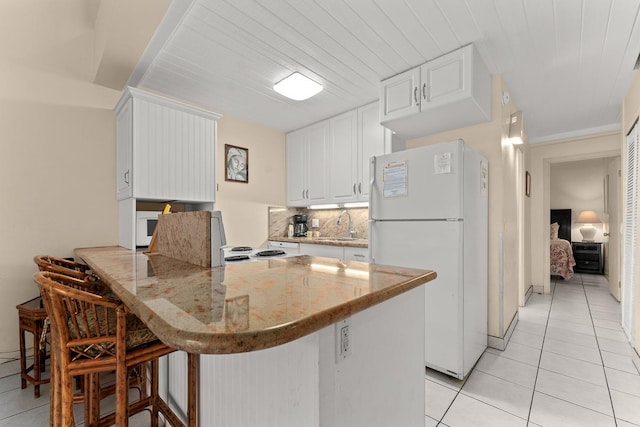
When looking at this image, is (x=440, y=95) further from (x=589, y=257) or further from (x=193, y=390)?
(x=589, y=257)

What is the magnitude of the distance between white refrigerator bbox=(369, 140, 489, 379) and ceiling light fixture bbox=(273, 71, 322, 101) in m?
0.89

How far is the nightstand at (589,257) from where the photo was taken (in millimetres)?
5703

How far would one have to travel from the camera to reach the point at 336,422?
79 centimetres

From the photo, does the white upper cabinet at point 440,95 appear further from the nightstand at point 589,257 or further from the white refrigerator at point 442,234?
the nightstand at point 589,257

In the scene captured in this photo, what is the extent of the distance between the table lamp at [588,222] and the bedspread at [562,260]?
1.70 metres

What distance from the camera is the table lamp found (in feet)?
20.1

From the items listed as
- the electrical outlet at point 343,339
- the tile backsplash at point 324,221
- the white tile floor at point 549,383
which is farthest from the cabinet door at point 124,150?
the white tile floor at point 549,383

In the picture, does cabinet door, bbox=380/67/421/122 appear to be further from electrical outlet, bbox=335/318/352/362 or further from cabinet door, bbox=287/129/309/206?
electrical outlet, bbox=335/318/352/362

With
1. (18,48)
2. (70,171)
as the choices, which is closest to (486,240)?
(70,171)

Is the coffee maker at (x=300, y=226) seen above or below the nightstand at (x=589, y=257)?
above

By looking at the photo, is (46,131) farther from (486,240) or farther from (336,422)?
(486,240)

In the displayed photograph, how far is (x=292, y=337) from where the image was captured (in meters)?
0.56

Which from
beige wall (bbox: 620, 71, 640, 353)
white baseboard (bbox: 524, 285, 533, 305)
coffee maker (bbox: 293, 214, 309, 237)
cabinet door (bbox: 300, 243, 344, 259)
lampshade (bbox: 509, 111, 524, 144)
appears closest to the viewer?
beige wall (bbox: 620, 71, 640, 353)

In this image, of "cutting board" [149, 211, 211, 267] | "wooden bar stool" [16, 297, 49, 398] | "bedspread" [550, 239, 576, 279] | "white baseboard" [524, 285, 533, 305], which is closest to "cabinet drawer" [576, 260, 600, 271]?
"bedspread" [550, 239, 576, 279]
